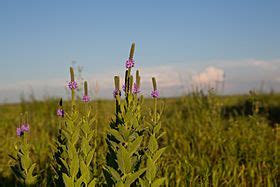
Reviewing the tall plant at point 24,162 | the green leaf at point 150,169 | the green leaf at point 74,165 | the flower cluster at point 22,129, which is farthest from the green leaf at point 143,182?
the flower cluster at point 22,129

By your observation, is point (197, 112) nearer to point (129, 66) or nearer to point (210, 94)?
point (210, 94)

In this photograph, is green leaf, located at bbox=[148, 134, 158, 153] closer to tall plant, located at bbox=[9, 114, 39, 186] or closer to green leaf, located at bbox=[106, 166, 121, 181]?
green leaf, located at bbox=[106, 166, 121, 181]

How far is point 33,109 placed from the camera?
9.73 meters

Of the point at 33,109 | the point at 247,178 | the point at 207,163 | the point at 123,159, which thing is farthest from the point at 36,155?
the point at 33,109

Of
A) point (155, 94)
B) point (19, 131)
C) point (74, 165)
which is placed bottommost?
point (74, 165)

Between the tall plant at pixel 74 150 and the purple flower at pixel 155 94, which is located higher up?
the purple flower at pixel 155 94

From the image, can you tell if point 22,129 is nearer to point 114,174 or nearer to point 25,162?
point 25,162

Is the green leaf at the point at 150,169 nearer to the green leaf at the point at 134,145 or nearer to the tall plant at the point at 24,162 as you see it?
the green leaf at the point at 134,145

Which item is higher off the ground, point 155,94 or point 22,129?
point 155,94

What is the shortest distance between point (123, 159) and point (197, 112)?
4463mm

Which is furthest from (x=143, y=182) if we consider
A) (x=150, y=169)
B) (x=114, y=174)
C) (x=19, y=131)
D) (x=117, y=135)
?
(x=19, y=131)

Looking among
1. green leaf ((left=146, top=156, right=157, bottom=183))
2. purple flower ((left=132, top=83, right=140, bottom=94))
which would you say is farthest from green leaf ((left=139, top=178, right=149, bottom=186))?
purple flower ((left=132, top=83, right=140, bottom=94))

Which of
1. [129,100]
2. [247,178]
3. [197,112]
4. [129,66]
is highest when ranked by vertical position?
[129,66]

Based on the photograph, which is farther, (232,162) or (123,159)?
(232,162)
